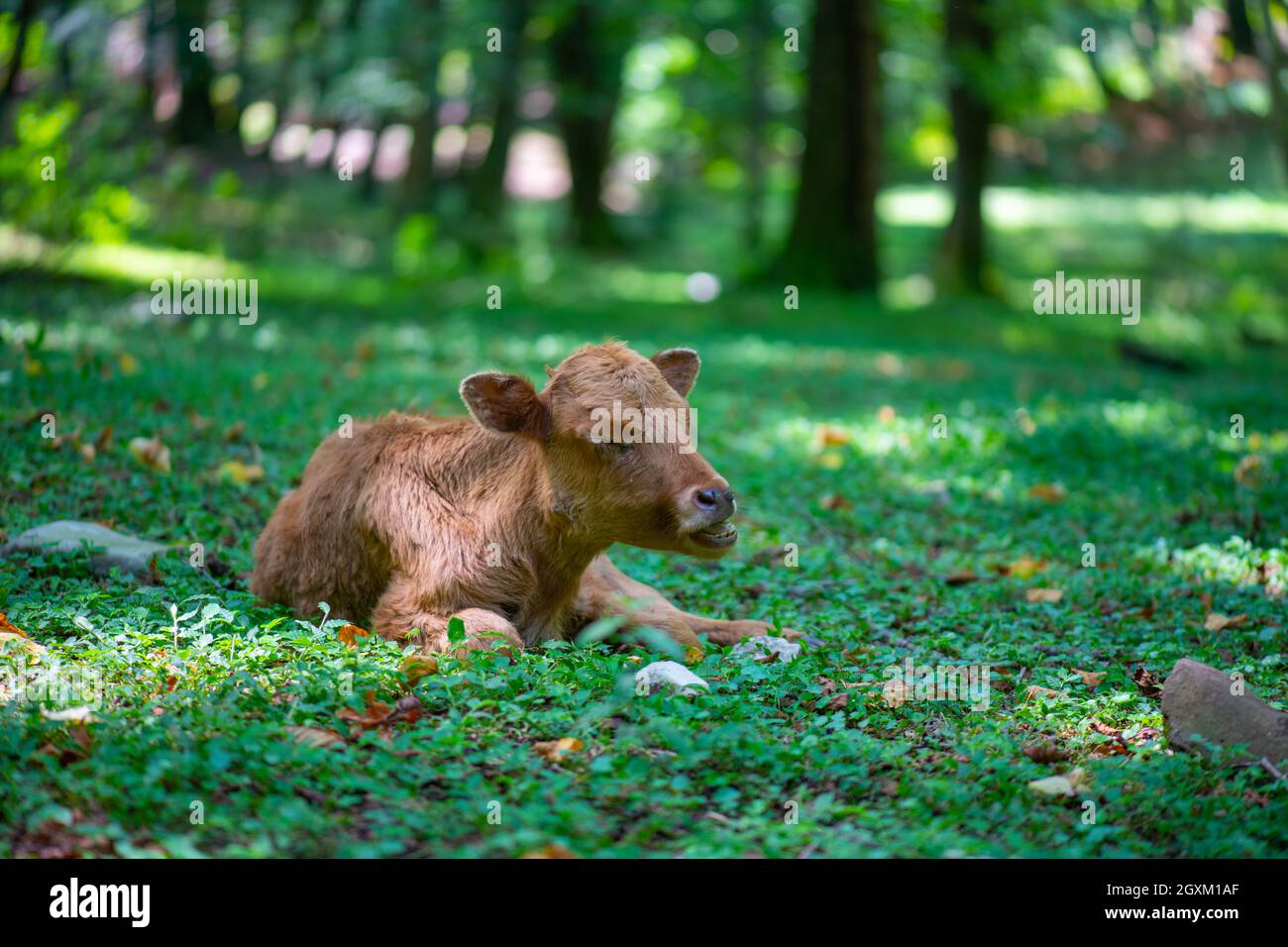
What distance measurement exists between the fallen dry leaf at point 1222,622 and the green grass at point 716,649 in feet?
0.15

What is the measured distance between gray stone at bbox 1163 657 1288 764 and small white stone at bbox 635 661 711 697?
6.27 feet

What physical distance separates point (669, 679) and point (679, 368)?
1.90m

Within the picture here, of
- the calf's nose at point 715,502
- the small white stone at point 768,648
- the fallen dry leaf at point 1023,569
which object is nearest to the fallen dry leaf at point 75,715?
the calf's nose at point 715,502

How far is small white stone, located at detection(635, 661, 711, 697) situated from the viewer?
5602 millimetres

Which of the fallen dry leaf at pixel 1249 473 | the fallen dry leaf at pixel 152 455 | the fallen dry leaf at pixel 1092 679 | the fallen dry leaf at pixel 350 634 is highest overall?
the fallen dry leaf at pixel 152 455

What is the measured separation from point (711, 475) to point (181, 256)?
16946 mm

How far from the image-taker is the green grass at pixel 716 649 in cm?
459

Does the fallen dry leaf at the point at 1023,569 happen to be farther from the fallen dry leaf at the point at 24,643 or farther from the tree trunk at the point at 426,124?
the tree trunk at the point at 426,124

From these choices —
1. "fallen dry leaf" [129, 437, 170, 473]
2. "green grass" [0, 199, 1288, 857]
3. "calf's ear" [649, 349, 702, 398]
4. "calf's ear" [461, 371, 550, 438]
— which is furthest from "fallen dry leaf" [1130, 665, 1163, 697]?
"fallen dry leaf" [129, 437, 170, 473]

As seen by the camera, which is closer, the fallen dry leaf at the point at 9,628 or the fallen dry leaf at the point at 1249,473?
the fallen dry leaf at the point at 9,628

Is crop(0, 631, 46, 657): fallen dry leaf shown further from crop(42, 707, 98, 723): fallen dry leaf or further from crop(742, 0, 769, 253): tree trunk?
crop(742, 0, 769, 253): tree trunk

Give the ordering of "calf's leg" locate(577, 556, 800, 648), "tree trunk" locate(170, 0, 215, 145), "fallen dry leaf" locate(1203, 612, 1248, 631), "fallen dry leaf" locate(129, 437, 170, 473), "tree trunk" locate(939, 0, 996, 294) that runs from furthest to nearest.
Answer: "tree trunk" locate(170, 0, 215, 145)
"tree trunk" locate(939, 0, 996, 294)
"fallen dry leaf" locate(129, 437, 170, 473)
"fallen dry leaf" locate(1203, 612, 1248, 631)
"calf's leg" locate(577, 556, 800, 648)
